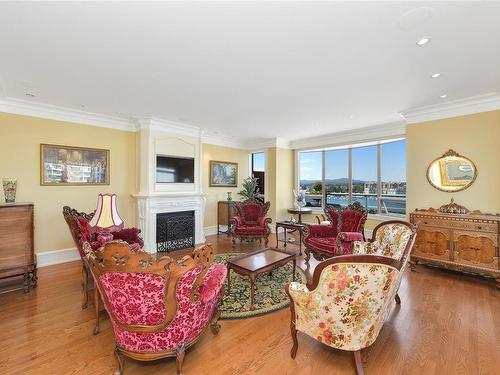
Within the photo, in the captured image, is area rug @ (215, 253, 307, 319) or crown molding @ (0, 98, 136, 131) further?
crown molding @ (0, 98, 136, 131)

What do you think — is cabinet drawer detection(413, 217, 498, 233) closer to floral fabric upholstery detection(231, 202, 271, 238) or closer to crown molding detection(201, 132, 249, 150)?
floral fabric upholstery detection(231, 202, 271, 238)

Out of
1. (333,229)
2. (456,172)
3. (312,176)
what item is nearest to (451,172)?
(456,172)

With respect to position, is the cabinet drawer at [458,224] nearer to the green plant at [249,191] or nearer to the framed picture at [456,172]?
the framed picture at [456,172]

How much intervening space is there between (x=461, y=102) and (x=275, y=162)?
4234 mm

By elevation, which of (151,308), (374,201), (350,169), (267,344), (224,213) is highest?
Answer: (350,169)

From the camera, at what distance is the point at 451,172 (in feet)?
13.5

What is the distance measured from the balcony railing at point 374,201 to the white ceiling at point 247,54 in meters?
2.60

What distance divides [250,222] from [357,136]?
3537 millimetres

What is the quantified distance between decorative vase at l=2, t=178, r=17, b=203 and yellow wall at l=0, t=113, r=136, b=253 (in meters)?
0.28

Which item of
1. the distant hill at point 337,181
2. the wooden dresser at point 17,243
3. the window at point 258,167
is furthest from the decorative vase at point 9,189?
the distant hill at point 337,181

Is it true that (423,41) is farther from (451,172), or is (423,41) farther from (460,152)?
(451,172)

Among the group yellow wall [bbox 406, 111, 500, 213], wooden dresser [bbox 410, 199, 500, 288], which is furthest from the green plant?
wooden dresser [bbox 410, 199, 500, 288]

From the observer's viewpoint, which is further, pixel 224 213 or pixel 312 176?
pixel 312 176

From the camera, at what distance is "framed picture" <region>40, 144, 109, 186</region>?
4.21m
